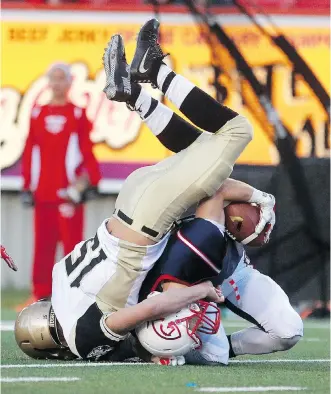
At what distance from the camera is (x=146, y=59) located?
5.23 meters

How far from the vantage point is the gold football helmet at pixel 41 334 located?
16.1 feet

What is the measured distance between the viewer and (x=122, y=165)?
33.1 feet

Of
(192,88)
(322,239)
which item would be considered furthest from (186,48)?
(192,88)

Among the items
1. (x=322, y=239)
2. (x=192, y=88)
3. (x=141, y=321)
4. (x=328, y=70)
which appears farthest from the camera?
(x=328, y=70)

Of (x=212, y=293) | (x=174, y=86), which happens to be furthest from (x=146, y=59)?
(x=212, y=293)

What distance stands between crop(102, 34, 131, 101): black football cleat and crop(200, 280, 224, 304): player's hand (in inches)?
37.2

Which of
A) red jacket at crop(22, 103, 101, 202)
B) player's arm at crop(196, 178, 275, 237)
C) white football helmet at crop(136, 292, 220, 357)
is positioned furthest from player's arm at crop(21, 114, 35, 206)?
white football helmet at crop(136, 292, 220, 357)

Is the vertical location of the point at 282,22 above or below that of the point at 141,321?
above

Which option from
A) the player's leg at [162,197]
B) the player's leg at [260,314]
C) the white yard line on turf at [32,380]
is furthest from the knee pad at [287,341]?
the white yard line on turf at [32,380]

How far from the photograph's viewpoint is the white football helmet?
4727 mm

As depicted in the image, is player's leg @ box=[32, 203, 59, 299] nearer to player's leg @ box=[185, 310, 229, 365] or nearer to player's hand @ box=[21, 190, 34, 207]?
player's hand @ box=[21, 190, 34, 207]

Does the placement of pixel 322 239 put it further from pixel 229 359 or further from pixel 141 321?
pixel 141 321

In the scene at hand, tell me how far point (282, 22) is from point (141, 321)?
5808 millimetres

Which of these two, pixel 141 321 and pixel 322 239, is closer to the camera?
pixel 141 321
